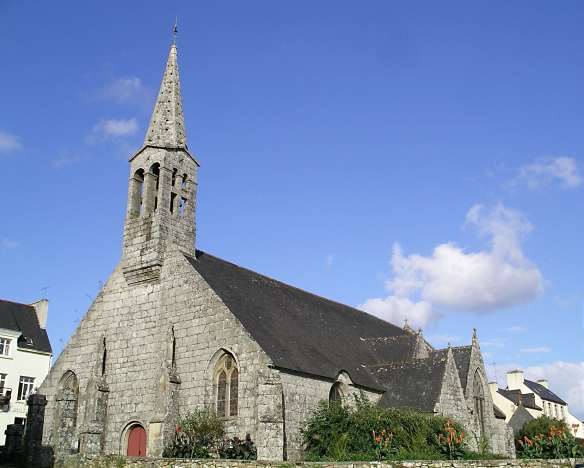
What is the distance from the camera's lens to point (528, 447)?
17922 millimetres

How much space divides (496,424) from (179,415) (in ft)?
55.2

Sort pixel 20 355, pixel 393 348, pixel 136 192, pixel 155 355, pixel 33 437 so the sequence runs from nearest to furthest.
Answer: pixel 33 437 < pixel 155 355 < pixel 136 192 < pixel 393 348 < pixel 20 355

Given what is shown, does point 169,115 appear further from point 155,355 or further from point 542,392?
point 542,392

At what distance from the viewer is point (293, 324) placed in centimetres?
2719

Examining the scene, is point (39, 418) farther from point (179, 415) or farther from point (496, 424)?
point (496, 424)

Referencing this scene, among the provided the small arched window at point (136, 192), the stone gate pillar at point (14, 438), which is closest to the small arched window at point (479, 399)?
the small arched window at point (136, 192)

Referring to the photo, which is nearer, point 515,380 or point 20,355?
point 20,355

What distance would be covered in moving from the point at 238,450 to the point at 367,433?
466 cm

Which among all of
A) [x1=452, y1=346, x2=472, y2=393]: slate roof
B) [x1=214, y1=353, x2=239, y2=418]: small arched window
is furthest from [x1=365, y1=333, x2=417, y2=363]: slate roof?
[x1=214, y1=353, x2=239, y2=418]: small arched window

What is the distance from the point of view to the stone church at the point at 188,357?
22359 mm

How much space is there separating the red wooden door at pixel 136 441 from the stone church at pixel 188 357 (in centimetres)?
6

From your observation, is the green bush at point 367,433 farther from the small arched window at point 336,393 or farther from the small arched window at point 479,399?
the small arched window at point 479,399

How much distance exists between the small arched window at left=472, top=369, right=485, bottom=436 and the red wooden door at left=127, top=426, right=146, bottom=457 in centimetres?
1535

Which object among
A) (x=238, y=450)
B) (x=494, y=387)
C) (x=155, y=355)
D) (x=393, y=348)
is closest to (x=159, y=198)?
(x=155, y=355)
